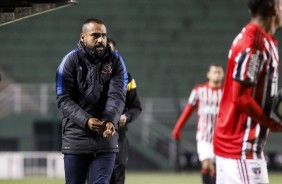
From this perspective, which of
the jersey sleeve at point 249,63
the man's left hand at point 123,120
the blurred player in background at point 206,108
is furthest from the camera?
the blurred player in background at point 206,108

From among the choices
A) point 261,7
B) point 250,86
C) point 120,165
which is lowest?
point 120,165

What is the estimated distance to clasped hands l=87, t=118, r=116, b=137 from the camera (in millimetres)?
6422

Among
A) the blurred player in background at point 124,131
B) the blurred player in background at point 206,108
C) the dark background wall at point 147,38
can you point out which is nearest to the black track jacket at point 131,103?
the blurred player in background at point 124,131

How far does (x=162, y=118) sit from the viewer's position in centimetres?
2239

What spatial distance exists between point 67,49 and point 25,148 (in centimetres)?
478

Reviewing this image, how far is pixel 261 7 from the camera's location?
482 centimetres

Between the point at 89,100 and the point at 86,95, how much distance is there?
5 centimetres

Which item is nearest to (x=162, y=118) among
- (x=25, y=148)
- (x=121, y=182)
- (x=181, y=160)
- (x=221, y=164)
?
(x=181, y=160)

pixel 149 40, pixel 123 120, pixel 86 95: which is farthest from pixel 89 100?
pixel 149 40

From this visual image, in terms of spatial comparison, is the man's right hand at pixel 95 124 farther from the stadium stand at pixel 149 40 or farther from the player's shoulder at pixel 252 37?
the stadium stand at pixel 149 40

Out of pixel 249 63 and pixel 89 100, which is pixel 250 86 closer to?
pixel 249 63

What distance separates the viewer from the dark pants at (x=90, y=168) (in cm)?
657

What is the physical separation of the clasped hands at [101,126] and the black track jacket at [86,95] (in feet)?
0.22

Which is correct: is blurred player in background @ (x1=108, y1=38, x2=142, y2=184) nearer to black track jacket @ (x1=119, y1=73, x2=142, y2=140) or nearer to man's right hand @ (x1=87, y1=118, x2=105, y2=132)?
black track jacket @ (x1=119, y1=73, x2=142, y2=140)
